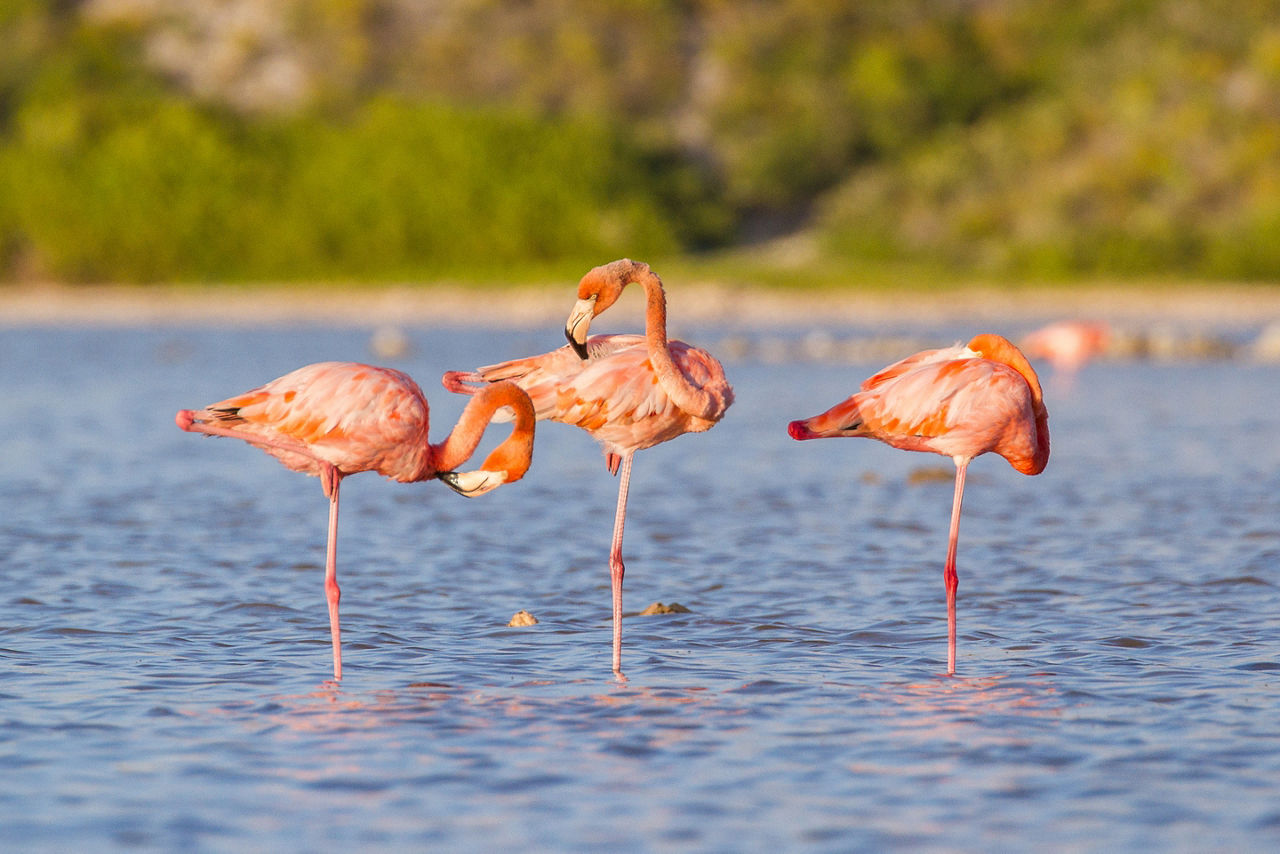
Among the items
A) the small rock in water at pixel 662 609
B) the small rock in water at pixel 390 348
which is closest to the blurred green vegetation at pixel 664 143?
the small rock in water at pixel 390 348

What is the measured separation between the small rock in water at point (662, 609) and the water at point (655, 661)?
0.13m

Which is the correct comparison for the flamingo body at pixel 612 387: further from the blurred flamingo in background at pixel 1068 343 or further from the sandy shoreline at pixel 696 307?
the sandy shoreline at pixel 696 307

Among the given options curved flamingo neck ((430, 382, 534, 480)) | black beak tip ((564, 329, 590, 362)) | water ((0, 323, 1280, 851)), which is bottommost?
water ((0, 323, 1280, 851))

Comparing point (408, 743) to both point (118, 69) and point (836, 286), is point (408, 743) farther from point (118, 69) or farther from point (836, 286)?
point (118, 69)

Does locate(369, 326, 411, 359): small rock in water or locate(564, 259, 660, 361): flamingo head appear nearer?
locate(564, 259, 660, 361): flamingo head

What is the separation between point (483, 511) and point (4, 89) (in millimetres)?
44314

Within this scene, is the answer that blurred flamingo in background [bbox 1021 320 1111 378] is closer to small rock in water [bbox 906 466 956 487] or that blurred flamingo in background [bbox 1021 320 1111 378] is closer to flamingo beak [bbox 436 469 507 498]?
small rock in water [bbox 906 466 956 487]

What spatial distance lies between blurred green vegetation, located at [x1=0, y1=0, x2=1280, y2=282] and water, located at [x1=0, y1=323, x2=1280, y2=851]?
28.2 metres

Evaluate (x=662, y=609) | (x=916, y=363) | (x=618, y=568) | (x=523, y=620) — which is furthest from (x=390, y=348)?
(x=916, y=363)

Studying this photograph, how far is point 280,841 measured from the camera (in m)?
4.87

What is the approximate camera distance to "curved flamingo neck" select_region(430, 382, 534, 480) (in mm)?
6680

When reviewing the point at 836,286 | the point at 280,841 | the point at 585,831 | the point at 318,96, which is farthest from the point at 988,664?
A: the point at 318,96

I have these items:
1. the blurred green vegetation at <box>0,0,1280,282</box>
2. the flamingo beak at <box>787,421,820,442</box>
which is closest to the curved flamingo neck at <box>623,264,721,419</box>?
the flamingo beak at <box>787,421,820,442</box>

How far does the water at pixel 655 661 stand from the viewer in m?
5.12
